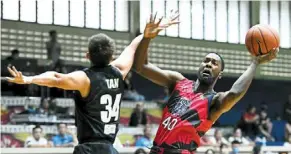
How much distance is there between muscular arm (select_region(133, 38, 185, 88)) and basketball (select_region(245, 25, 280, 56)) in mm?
803

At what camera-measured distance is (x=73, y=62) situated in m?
18.5

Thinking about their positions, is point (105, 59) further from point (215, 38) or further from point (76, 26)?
point (215, 38)

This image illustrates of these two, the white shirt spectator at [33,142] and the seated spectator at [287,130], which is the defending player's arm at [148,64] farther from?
the seated spectator at [287,130]

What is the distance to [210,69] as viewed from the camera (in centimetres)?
629

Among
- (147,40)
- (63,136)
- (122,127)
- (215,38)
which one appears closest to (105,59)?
(147,40)

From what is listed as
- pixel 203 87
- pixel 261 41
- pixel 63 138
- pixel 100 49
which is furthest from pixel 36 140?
pixel 100 49

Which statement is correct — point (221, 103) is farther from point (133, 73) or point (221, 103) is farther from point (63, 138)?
point (133, 73)

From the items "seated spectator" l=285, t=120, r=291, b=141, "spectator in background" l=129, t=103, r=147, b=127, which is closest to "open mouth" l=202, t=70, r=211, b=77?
"spectator in background" l=129, t=103, r=147, b=127

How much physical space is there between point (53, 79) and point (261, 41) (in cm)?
238

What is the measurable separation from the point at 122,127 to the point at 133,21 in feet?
15.2

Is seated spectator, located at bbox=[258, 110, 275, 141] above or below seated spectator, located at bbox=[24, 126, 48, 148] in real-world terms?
below

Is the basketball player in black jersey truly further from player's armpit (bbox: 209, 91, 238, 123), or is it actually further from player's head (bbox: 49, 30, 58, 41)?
player's head (bbox: 49, 30, 58, 41)

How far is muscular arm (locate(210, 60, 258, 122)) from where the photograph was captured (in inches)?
235

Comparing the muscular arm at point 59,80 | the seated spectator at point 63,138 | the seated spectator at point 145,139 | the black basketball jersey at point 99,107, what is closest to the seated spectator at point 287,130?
the seated spectator at point 145,139
